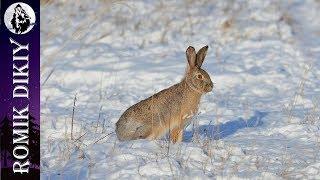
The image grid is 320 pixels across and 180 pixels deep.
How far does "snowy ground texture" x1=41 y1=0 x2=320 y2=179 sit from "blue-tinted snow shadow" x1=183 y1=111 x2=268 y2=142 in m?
0.01

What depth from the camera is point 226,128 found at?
21.3 ft

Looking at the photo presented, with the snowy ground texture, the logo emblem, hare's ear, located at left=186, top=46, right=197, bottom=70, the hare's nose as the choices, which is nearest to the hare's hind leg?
the snowy ground texture

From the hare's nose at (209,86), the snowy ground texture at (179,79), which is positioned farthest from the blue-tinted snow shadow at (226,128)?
the hare's nose at (209,86)

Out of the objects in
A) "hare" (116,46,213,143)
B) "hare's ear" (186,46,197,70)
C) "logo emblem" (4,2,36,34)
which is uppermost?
"logo emblem" (4,2,36,34)

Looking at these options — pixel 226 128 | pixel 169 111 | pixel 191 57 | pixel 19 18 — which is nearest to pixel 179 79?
pixel 226 128

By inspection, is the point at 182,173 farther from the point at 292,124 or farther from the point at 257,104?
the point at 257,104

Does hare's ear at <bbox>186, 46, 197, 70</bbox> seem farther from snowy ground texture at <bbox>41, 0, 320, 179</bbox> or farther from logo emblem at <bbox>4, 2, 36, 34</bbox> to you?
logo emblem at <bbox>4, 2, 36, 34</bbox>

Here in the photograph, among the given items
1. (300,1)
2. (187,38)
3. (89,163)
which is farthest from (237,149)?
(300,1)

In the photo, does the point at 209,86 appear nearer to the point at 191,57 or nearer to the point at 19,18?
the point at 191,57

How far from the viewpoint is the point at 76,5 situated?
11734 mm

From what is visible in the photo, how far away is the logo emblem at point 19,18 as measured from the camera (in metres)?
4.72

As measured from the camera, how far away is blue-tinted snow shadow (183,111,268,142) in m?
5.82

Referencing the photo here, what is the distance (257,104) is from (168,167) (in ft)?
9.53

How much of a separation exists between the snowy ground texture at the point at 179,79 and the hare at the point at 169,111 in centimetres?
16
